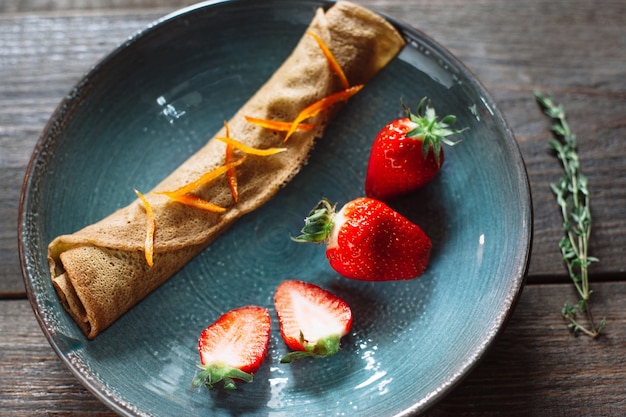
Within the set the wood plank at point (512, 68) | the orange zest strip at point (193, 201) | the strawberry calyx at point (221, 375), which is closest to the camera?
the strawberry calyx at point (221, 375)

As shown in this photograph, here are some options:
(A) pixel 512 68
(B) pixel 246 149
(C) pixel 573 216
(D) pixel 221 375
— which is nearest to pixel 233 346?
(D) pixel 221 375

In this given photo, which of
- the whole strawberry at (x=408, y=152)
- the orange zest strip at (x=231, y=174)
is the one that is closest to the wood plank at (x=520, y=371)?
the whole strawberry at (x=408, y=152)

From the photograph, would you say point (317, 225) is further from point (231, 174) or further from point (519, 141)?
point (519, 141)

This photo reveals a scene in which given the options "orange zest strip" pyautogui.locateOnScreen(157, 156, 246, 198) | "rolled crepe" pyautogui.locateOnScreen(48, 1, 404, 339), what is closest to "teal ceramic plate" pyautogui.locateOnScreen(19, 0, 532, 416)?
"rolled crepe" pyautogui.locateOnScreen(48, 1, 404, 339)

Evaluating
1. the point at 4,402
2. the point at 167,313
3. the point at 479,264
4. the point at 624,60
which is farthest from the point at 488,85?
the point at 4,402

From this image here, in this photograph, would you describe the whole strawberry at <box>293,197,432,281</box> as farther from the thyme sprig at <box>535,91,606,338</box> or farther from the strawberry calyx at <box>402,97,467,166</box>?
the thyme sprig at <box>535,91,606,338</box>

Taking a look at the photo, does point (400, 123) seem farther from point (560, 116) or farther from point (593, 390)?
point (593, 390)

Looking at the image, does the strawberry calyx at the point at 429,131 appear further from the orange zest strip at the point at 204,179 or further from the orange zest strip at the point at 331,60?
the orange zest strip at the point at 204,179
